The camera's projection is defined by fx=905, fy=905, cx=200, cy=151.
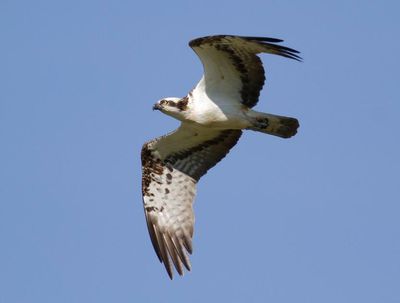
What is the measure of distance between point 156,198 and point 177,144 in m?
0.94

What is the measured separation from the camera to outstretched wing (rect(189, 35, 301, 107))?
40.6 ft

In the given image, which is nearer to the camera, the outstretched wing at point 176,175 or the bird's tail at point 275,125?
the bird's tail at point 275,125

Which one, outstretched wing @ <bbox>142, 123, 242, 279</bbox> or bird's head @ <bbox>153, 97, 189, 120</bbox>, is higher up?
bird's head @ <bbox>153, 97, 189, 120</bbox>

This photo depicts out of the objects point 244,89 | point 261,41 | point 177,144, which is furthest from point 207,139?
point 261,41

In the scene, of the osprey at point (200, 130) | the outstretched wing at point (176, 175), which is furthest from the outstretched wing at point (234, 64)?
the outstretched wing at point (176, 175)

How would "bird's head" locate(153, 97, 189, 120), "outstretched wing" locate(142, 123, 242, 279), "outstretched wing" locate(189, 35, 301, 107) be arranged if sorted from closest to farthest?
1. "outstretched wing" locate(189, 35, 301, 107)
2. "bird's head" locate(153, 97, 189, 120)
3. "outstretched wing" locate(142, 123, 242, 279)

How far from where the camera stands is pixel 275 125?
13422 mm

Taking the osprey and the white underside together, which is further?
the white underside

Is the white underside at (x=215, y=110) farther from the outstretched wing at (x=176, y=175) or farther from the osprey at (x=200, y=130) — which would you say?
the outstretched wing at (x=176, y=175)

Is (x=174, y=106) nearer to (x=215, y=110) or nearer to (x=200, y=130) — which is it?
(x=215, y=110)

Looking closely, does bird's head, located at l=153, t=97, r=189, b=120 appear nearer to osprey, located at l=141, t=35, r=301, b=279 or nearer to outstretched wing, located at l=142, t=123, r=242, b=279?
osprey, located at l=141, t=35, r=301, b=279

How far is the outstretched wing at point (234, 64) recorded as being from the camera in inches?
487

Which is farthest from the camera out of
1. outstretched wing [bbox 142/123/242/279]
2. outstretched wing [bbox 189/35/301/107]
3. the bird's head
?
outstretched wing [bbox 142/123/242/279]

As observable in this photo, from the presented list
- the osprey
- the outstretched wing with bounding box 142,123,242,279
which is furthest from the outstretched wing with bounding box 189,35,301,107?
the outstretched wing with bounding box 142,123,242,279
